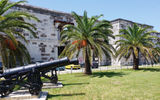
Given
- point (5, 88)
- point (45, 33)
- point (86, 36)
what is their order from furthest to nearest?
point (45, 33)
point (86, 36)
point (5, 88)

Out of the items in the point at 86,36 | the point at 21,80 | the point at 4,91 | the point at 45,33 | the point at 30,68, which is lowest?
the point at 4,91

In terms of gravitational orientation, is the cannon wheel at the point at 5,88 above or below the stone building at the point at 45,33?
below

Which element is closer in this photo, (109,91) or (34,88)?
(34,88)

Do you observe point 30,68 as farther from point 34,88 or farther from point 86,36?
point 86,36

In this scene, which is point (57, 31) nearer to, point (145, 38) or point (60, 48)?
point (60, 48)

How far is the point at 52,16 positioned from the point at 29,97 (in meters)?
22.5

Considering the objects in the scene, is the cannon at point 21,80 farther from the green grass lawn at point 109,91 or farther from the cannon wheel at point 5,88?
the green grass lawn at point 109,91

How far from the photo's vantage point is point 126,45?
21453 mm

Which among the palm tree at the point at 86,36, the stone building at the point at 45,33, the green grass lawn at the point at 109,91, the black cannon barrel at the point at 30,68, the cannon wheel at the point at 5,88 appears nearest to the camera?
the cannon wheel at the point at 5,88

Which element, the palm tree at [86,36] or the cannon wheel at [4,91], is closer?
the cannon wheel at [4,91]

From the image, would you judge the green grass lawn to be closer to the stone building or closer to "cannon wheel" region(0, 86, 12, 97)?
"cannon wheel" region(0, 86, 12, 97)

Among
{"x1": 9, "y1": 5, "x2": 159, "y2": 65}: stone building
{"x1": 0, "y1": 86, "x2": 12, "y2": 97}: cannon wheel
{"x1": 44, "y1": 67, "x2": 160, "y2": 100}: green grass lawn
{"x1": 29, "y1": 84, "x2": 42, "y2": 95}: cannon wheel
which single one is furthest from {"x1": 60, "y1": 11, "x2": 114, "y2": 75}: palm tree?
{"x1": 9, "y1": 5, "x2": 159, "y2": 65}: stone building

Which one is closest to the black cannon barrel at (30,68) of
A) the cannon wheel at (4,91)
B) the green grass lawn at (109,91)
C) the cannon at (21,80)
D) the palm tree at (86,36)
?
the cannon at (21,80)

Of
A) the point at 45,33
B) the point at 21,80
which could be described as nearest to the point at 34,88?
the point at 21,80
